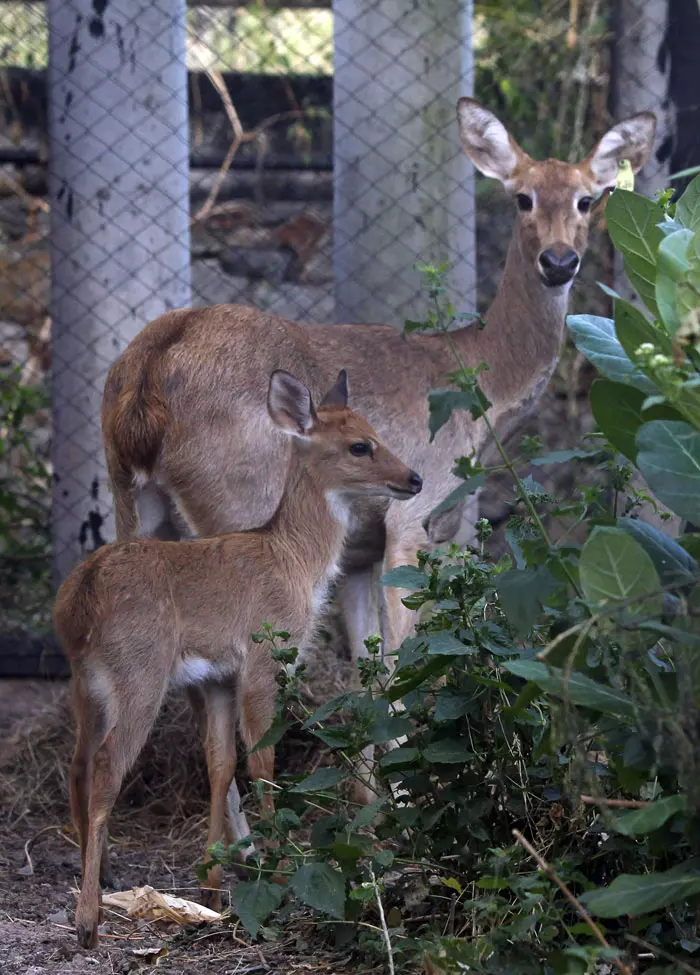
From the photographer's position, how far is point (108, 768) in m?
4.21

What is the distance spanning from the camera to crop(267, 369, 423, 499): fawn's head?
204 inches

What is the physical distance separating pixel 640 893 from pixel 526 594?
2.36 ft

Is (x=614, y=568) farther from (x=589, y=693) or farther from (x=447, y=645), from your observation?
(x=447, y=645)

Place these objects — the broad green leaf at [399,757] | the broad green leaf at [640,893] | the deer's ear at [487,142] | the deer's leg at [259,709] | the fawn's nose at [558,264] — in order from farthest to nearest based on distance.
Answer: the deer's ear at [487,142], the fawn's nose at [558,264], the deer's leg at [259,709], the broad green leaf at [399,757], the broad green leaf at [640,893]

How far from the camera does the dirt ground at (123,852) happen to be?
3791 mm

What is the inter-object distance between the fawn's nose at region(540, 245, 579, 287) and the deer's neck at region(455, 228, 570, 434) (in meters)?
0.30

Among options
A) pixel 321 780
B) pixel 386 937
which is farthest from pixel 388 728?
pixel 386 937

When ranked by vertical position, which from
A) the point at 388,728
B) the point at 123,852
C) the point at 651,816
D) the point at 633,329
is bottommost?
the point at 123,852

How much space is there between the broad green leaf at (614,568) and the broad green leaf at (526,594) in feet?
0.65

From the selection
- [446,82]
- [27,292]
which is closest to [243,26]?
[27,292]

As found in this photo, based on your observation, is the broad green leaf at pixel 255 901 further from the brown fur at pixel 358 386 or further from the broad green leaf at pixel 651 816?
the brown fur at pixel 358 386

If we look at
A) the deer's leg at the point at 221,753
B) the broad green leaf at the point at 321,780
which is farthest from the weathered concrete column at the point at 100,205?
the broad green leaf at the point at 321,780

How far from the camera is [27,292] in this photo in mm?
9516

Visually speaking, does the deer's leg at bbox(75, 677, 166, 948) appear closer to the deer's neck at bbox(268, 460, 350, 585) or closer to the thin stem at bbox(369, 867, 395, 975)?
the deer's neck at bbox(268, 460, 350, 585)
